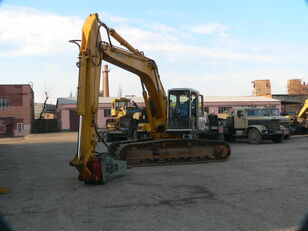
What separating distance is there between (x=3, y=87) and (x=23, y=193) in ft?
151

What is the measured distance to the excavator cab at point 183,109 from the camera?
46.0 ft

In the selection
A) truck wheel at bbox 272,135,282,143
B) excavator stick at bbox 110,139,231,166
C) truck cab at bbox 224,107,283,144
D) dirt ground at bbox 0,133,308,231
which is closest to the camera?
dirt ground at bbox 0,133,308,231

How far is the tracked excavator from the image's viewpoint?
28.4 feet

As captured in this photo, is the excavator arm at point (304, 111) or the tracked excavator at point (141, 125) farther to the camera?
the excavator arm at point (304, 111)

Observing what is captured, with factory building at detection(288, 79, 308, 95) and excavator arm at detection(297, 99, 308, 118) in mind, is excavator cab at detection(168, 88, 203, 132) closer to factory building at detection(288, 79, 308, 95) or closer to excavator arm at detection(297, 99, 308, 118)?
excavator arm at detection(297, 99, 308, 118)

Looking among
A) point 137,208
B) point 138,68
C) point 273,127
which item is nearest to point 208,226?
point 137,208

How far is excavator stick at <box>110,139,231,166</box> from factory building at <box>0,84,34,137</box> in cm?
3982

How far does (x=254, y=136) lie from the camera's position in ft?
67.9

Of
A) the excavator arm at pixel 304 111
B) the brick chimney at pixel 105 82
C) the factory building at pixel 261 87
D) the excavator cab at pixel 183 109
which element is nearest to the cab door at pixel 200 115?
the excavator cab at pixel 183 109

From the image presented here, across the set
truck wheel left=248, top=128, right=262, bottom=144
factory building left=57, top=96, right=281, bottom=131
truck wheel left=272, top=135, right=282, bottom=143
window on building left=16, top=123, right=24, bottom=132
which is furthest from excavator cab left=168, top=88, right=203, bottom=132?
window on building left=16, top=123, right=24, bottom=132

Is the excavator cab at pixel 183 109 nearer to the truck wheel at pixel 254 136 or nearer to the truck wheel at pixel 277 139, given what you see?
the truck wheel at pixel 254 136

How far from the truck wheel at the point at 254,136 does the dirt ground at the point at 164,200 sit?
9.42 metres

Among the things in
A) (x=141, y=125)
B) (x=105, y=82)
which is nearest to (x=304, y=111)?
(x=141, y=125)

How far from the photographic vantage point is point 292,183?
8445mm
